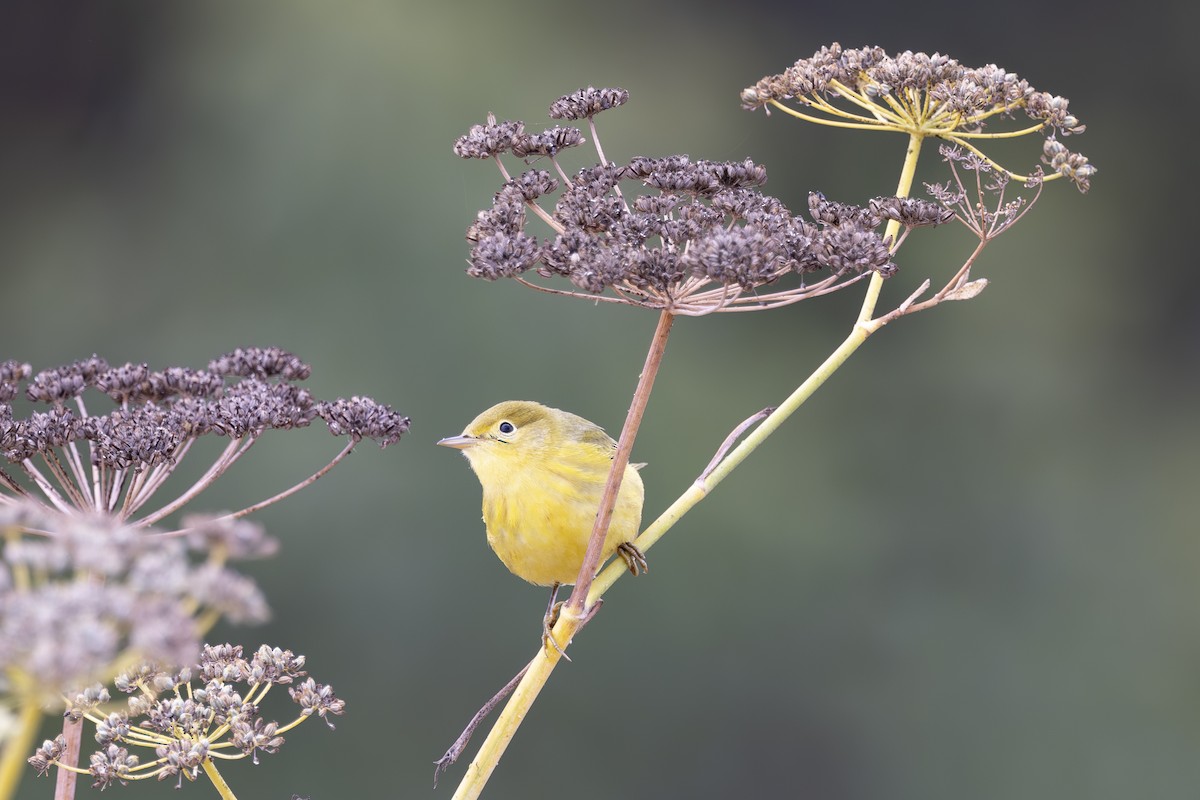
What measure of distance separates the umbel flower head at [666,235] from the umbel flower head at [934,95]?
27cm

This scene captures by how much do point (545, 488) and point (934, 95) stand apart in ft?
4.36

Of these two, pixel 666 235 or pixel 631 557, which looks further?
pixel 631 557

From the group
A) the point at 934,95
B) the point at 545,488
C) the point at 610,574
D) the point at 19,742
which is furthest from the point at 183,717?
the point at 934,95

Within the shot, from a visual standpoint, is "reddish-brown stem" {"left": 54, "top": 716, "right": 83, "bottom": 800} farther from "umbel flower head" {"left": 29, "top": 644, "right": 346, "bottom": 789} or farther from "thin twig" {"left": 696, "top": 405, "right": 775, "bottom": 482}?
"thin twig" {"left": 696, "top": 405, "right": 775, "bottom": 482}

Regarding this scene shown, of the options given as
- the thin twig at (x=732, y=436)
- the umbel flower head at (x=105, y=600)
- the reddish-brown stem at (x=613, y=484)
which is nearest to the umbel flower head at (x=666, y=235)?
the reddish-brown stem at (x=613, y=484)

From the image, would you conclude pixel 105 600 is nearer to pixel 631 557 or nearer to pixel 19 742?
pixel 19 742

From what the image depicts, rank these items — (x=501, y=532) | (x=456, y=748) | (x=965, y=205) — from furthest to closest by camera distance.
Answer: (x=501, y=532) < (x=965, y=205) < (x=456, y=748)

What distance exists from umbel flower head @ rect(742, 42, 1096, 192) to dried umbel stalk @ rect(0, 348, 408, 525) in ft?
3.69

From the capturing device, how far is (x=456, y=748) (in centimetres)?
220

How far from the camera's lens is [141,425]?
236 cm

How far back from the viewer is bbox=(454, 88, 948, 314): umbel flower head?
217 cm

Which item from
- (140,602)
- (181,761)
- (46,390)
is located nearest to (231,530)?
(140,602)

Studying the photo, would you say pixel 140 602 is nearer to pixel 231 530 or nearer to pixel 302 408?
pixel 231 530

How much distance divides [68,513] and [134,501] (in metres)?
0.13
